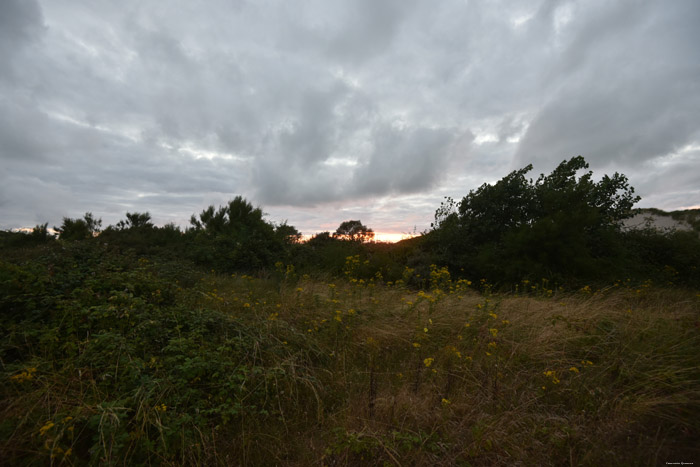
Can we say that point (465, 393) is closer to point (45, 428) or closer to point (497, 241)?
point (45, 428)

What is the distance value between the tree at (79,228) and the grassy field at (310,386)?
882 cm

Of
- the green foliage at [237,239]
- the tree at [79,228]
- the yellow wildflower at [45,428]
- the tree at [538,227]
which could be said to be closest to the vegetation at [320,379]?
the yellow wildflower at [45,428]

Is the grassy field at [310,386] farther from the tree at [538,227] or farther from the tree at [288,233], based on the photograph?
the tree at [288,233]

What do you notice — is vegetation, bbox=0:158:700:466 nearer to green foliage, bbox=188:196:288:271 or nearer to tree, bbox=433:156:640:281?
tree, bbox=433:156:640:281

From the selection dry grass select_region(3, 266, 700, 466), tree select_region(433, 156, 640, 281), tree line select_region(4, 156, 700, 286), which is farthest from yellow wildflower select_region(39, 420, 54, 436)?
tree select_region(433, 156, 640, 281)

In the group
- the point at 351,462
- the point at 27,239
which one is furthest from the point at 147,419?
the point at 27,239

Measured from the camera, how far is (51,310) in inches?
110

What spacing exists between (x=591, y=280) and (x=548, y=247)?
5.05 ft

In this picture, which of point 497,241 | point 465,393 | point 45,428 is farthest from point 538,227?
point 45,428

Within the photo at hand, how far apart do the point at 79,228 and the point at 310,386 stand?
13252mm

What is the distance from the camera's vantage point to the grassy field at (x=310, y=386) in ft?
6.00

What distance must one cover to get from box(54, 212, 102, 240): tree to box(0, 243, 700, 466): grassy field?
28.9 ft

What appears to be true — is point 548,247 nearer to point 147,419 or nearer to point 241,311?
point 241,311

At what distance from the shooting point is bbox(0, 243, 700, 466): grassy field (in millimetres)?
→ 1828
